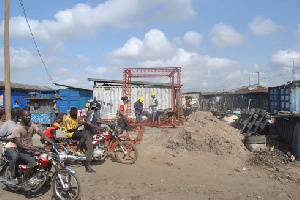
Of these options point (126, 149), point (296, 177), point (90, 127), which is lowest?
point (296, 177)

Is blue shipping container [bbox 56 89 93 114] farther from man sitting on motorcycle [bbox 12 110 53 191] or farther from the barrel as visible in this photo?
the barrel

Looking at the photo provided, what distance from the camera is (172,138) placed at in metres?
9.78

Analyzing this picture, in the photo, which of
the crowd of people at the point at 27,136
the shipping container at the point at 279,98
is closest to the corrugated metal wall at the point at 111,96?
the shipping container at the point at 279,98

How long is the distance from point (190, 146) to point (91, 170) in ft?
12.7

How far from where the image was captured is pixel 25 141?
17.2ft

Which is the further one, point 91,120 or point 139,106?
point 139,106

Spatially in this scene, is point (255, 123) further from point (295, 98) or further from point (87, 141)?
point (87, 141)

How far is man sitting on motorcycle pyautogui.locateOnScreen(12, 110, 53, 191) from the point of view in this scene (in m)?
4.98

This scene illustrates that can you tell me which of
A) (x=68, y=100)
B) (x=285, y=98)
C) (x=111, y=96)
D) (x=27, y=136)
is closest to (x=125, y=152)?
(x=27, y=136)

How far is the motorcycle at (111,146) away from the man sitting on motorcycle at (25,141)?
5.93 feet

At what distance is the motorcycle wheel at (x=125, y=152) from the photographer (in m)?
7.47

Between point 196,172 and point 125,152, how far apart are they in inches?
79.4

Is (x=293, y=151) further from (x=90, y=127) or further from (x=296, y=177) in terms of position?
(x=90, y=127)

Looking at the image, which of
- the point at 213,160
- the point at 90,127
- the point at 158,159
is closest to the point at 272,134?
the point at 213,160
